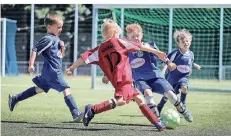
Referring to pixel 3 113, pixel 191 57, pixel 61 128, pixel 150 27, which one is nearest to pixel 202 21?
pixel 150 27

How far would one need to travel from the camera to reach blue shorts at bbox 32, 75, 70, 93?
6492 mm

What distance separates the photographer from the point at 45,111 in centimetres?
738

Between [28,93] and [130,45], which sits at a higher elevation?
[130,45]

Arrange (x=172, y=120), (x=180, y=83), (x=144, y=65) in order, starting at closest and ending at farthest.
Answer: (x=172, y=120)
(x=144, y=65)
(x=180, y=83)

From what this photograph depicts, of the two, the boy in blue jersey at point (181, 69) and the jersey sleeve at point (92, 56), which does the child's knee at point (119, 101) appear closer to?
the jersey sleeve at point (92, 56)

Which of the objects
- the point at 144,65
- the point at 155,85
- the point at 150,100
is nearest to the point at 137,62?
the point at 144,65

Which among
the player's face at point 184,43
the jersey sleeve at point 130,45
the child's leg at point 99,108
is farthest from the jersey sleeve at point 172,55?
the child's leg at point 99,108

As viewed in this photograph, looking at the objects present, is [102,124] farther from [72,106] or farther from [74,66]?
[74,66]

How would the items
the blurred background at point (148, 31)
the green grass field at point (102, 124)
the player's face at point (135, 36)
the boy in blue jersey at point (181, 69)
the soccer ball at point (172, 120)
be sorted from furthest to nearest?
1. the blurred background at point (148, 31)
2. the boy in blue jersey at point (181, 69)
3. the player's face at point (135, 36)
4. the soccer ball at point (172, 120)
5. the green grass field at point (102, 124)

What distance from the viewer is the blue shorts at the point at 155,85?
21.0 feet

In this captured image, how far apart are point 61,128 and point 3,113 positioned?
1.76 meters

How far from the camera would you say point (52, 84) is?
6.51 meters

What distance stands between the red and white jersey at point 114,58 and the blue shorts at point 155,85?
92cm

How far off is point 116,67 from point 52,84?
1.26 m
